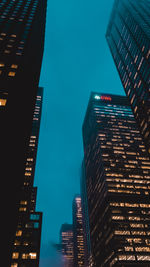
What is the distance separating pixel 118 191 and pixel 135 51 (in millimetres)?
85042

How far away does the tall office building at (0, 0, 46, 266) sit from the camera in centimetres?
2325

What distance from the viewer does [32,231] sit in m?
76.0

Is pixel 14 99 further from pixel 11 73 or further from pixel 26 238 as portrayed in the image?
pixel 26 238

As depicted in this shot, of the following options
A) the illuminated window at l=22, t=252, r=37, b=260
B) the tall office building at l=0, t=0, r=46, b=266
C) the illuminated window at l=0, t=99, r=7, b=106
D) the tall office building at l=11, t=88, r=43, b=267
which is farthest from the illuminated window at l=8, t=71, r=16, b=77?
the illuminated window at l=22, t=252, r=37, b=260

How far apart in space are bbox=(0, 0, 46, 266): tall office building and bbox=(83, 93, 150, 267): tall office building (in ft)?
Answer: 312

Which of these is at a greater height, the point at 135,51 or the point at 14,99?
the point at 135,51

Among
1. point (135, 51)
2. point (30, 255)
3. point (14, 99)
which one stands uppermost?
point (135, 51)

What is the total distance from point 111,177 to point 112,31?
10587 centimetres

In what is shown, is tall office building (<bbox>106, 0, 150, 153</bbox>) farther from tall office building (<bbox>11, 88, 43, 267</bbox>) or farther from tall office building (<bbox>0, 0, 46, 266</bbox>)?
tall office building (<bbox>0, 0, 46, 266</bbox>)

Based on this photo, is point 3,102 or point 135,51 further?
point 135,51

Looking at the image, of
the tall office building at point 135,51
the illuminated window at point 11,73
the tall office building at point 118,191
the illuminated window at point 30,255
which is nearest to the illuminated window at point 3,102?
the illuminated window at point 11,73

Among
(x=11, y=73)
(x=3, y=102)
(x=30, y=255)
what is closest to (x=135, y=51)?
(x=11, y=73)

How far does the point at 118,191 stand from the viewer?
12800 cm

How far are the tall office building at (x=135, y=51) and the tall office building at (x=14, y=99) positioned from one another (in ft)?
188
